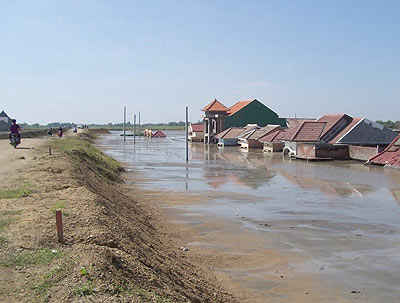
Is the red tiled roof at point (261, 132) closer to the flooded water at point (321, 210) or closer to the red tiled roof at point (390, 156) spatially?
the red tiled roof at point (390, 156)

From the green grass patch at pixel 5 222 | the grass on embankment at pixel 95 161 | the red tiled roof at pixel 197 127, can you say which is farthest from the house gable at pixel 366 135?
the red tiled roof at pixel 197 127

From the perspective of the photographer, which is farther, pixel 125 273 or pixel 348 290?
pixel 348 290

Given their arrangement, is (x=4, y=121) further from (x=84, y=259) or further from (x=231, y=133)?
(x=84, y=259)

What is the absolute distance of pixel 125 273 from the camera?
6.22 meters

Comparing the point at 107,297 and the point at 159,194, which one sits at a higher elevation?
the point at 107,297

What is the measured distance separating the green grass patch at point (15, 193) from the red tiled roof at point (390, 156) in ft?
93.7

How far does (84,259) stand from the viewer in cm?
625

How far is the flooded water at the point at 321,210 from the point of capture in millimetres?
9664

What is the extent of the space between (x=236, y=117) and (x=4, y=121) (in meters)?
39.6

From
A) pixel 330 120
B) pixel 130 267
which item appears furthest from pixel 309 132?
pixel 130 267

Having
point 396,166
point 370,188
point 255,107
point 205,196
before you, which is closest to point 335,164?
point 396,166

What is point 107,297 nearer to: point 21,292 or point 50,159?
point 21,292

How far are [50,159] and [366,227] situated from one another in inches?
553

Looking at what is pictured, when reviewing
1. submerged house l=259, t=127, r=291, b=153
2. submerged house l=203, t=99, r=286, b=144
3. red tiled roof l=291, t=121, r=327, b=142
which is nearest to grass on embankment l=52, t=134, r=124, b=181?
red tiled roof l=291, t=121, r=327, b=142
